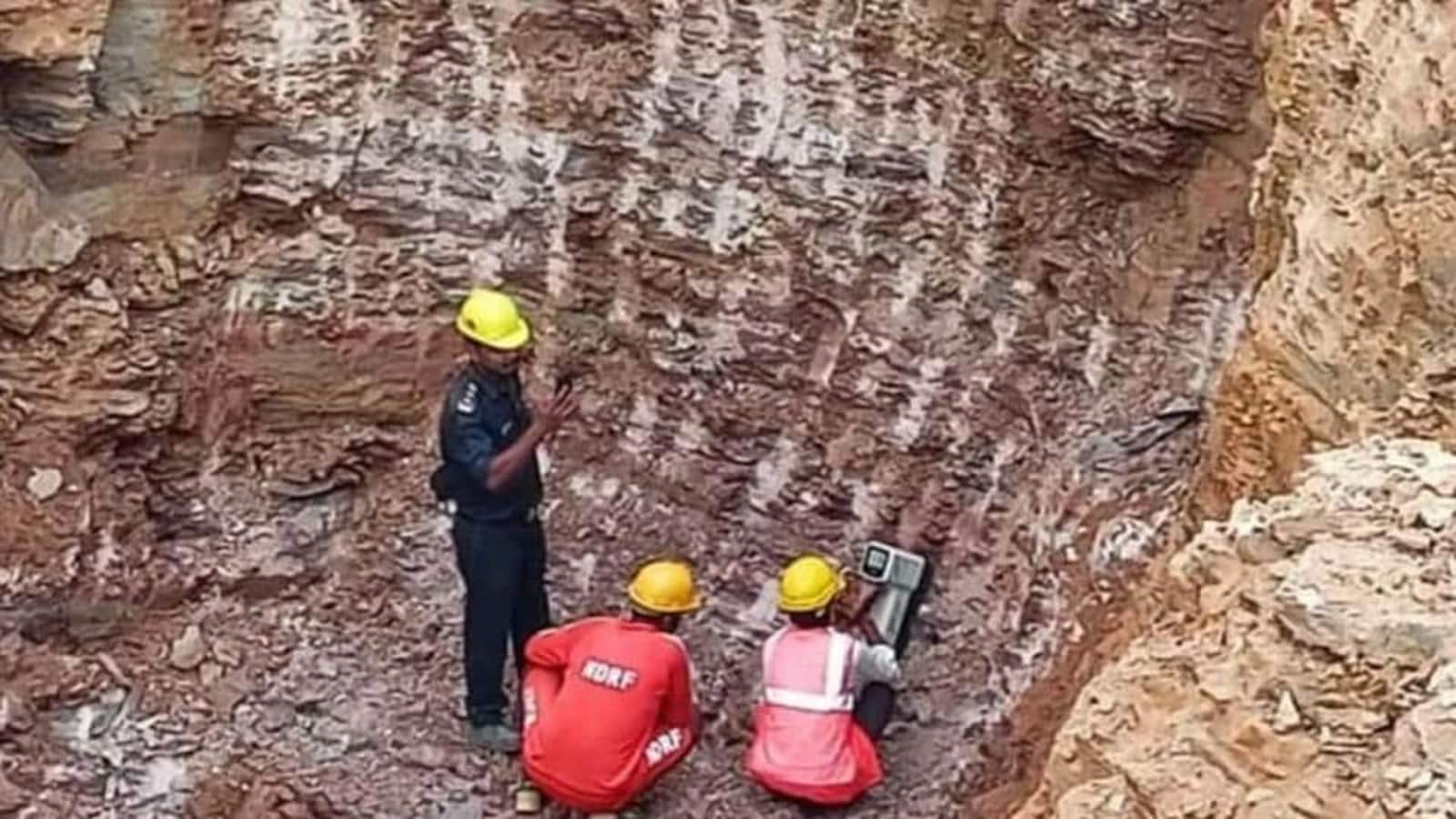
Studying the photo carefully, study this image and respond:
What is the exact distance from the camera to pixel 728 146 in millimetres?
9688

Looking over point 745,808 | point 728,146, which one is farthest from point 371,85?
point 745,808

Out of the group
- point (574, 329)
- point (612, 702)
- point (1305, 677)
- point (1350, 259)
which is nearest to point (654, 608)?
point (612, 702)

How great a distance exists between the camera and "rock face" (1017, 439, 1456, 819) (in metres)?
4.10

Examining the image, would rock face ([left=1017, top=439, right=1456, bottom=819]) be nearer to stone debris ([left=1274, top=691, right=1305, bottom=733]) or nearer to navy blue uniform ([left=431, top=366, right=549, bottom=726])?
stone debris ([left=1274, top=691, right=1305, bottom=733])

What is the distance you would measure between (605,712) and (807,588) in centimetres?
78

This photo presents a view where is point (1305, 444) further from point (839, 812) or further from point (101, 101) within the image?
point (101, 101)

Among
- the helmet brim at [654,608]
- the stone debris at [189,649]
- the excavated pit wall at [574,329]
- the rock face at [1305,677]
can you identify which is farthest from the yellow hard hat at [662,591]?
the rock face at [1305,677]

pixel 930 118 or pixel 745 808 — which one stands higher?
pixel 930 118

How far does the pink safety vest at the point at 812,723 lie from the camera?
8047mm

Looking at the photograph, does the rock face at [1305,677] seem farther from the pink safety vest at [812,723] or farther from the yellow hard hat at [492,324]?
the yellow hard hat at [492,324]

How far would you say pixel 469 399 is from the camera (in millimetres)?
8219

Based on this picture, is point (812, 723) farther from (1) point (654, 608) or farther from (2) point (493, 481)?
(2) point (493, 481)

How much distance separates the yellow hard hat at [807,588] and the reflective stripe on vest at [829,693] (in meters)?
0.21

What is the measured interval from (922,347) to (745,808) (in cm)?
180
